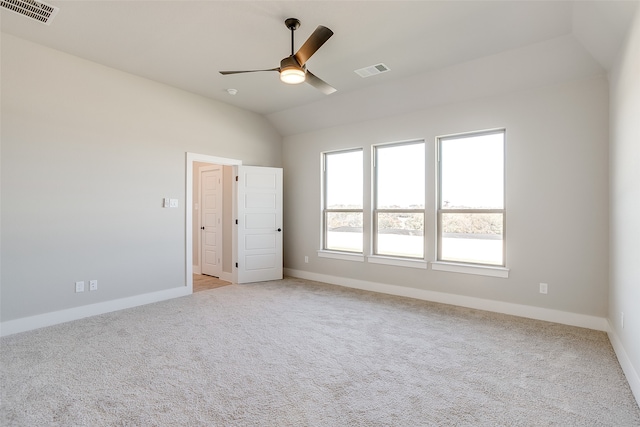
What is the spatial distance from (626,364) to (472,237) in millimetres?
2034

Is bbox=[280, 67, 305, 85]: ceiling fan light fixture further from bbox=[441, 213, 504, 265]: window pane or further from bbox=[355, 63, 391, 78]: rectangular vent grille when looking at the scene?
bbox=[441, 213, 504, 265]: window pane

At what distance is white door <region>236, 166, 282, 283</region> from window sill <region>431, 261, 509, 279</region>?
2.82 metres

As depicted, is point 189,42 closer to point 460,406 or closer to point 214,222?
point 214,222

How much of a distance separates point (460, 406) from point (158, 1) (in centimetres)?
387

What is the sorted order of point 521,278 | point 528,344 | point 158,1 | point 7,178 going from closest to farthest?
1. point 158,1
2. point 528,344
3. point 7,178
4. point 521,278

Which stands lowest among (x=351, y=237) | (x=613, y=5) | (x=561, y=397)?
(x=561, y=397)

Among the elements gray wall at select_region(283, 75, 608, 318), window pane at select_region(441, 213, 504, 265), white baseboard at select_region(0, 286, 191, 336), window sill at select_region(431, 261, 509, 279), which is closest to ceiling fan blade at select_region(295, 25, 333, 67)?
gray wall at select_region(283, 75, 608, 318)

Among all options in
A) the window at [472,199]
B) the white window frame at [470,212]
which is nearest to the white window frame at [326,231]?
the white window frame at [470,212]

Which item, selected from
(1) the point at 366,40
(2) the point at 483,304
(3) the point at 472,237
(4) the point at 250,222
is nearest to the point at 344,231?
(4) the point at 250,222

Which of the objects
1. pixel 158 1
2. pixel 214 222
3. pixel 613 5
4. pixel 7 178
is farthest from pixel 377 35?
pixel 214 222

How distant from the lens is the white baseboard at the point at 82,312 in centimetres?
322

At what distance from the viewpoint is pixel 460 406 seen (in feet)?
6.64

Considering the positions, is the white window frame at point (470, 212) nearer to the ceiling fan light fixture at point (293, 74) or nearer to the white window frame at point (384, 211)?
the white window frame at point (384, 211)

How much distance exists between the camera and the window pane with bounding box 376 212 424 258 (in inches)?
186
